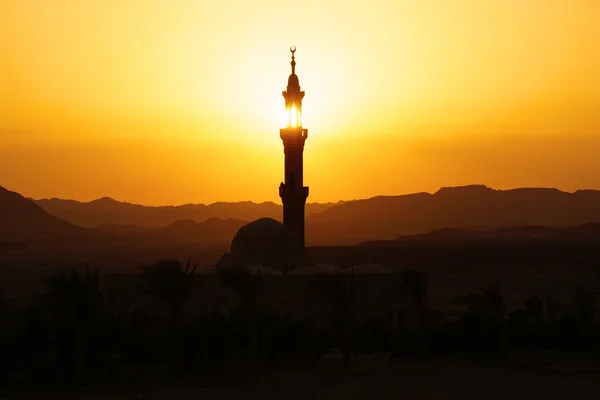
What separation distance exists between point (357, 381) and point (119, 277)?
43.0ft

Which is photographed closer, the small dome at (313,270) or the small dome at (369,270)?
the small dome at (313,270)

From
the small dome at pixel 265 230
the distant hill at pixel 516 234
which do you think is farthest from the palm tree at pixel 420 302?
the distant hill at pixel 516 234

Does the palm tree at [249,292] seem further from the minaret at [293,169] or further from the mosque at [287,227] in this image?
the minaret at [293,169]

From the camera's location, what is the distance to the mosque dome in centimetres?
3750

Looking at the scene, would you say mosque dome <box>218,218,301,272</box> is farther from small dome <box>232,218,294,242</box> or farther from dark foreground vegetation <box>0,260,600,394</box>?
dark foreground vegetation <box>0,260,600,394</box>

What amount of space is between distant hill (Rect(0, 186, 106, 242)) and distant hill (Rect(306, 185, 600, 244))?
123 ft

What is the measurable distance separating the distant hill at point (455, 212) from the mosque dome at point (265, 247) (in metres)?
118

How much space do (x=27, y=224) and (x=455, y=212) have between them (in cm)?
7383

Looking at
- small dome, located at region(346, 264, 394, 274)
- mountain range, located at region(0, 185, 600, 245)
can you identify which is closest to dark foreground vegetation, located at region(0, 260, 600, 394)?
small dome, located at region(346, 264, 394, 274)

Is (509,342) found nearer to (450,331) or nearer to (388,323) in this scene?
(450,331)

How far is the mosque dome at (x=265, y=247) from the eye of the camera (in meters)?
37.5

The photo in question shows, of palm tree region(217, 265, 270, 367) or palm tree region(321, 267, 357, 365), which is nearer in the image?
palm tree region(217, 265, 270, 367)

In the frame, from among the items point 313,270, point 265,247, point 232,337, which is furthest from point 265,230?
point 232,337

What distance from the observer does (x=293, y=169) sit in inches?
1647
